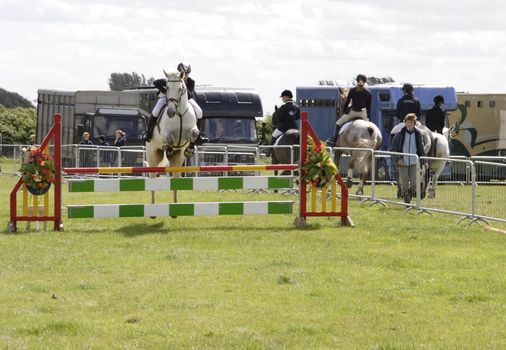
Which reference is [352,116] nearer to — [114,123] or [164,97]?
[164,97]

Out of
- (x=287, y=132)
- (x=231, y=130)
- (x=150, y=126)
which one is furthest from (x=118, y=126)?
(x=150, y=126)

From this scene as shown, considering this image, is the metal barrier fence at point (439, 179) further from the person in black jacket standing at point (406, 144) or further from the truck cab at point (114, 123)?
the truck cab at point (114, 123)

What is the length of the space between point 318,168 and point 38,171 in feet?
13.3

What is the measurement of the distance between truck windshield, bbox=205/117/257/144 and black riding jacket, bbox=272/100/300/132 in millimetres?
8520

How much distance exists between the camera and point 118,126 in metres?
39.1

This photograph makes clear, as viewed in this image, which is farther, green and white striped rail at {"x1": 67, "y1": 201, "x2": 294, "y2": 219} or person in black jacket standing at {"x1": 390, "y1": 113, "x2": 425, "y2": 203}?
person in black jacket standing at {"x1": 390, "y1": 113, "x2": 425, "y2": 203}

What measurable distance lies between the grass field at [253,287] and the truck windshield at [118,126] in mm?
20509

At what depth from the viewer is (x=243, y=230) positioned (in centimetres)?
1761

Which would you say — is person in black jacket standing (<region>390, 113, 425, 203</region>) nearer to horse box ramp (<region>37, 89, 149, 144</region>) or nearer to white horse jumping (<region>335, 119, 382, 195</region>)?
white horse jumping (<region>335, 119, 382, 195</region>)

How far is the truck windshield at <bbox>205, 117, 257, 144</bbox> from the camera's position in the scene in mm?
36250

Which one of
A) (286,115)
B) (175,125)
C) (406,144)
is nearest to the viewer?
(175,125)

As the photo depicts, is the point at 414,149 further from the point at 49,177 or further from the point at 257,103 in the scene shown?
the point at 257,103

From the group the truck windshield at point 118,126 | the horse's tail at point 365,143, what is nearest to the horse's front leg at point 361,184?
the horse's tail at point 365,143

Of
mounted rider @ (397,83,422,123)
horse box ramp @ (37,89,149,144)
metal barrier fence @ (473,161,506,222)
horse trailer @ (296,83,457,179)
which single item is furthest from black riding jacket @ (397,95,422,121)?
horse box ramp @ (37,89,149,144)
